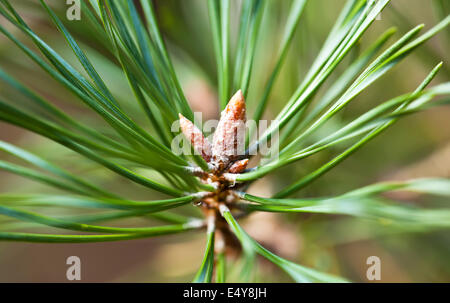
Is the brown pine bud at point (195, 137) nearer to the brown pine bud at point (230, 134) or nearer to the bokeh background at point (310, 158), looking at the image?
the brown pine bud at point (230, 134)

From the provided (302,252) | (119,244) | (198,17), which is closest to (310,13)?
(198,17)

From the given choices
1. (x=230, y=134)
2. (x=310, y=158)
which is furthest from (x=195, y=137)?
(x=310, y=158)

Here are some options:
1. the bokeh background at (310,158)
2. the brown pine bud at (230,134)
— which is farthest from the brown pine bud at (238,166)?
the bokeh background at (310,158)

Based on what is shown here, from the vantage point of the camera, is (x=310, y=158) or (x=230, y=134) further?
(x=310, y=158)

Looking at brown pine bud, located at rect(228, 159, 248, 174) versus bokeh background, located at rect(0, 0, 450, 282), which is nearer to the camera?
brown pine bud, located at rect(228, 159, 248, 174)

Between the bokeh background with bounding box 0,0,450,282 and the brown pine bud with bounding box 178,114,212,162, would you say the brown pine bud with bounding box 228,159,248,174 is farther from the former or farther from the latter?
the bokeh background with bounding box 0,0,450,282

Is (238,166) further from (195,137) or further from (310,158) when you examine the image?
(310,158)

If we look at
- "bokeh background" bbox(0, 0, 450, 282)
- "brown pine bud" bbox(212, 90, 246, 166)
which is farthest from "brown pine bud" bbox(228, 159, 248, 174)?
"bokeh background" bbox(0, 0, 450, 282)
